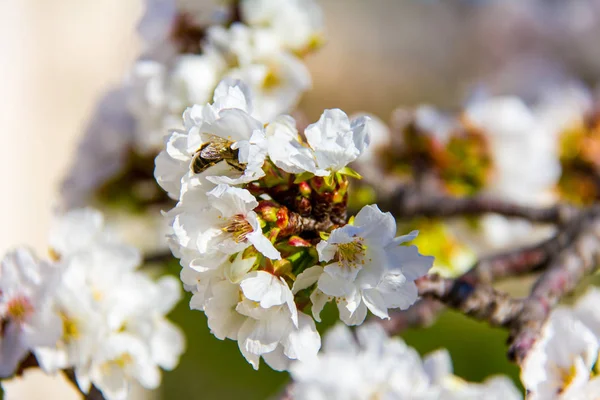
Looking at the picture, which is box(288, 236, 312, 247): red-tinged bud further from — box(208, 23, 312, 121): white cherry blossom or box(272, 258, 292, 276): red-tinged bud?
box(208, 23, 312, 121): white cherry blossom

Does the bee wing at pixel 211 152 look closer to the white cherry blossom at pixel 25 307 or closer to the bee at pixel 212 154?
the bee at pixel 212 154

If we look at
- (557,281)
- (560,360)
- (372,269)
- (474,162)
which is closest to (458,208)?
(474,162)

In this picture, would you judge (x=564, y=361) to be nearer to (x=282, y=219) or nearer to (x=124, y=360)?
(x=282, y=219)

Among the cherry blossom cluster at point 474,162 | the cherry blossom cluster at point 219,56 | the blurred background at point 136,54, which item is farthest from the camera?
the blurred background at point 136,54

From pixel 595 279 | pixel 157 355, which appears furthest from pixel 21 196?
pixel 595 279

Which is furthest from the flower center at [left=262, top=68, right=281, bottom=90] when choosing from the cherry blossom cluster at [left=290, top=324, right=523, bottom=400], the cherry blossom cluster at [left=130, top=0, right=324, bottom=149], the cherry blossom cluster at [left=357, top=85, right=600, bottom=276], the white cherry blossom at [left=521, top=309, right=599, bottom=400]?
the white cherry blossom at [left=521, top=309, right=599, bottom=400]

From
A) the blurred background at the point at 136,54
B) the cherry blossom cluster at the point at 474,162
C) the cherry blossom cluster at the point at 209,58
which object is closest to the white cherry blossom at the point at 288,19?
the cherry blossom cluster at the point at 209,58
